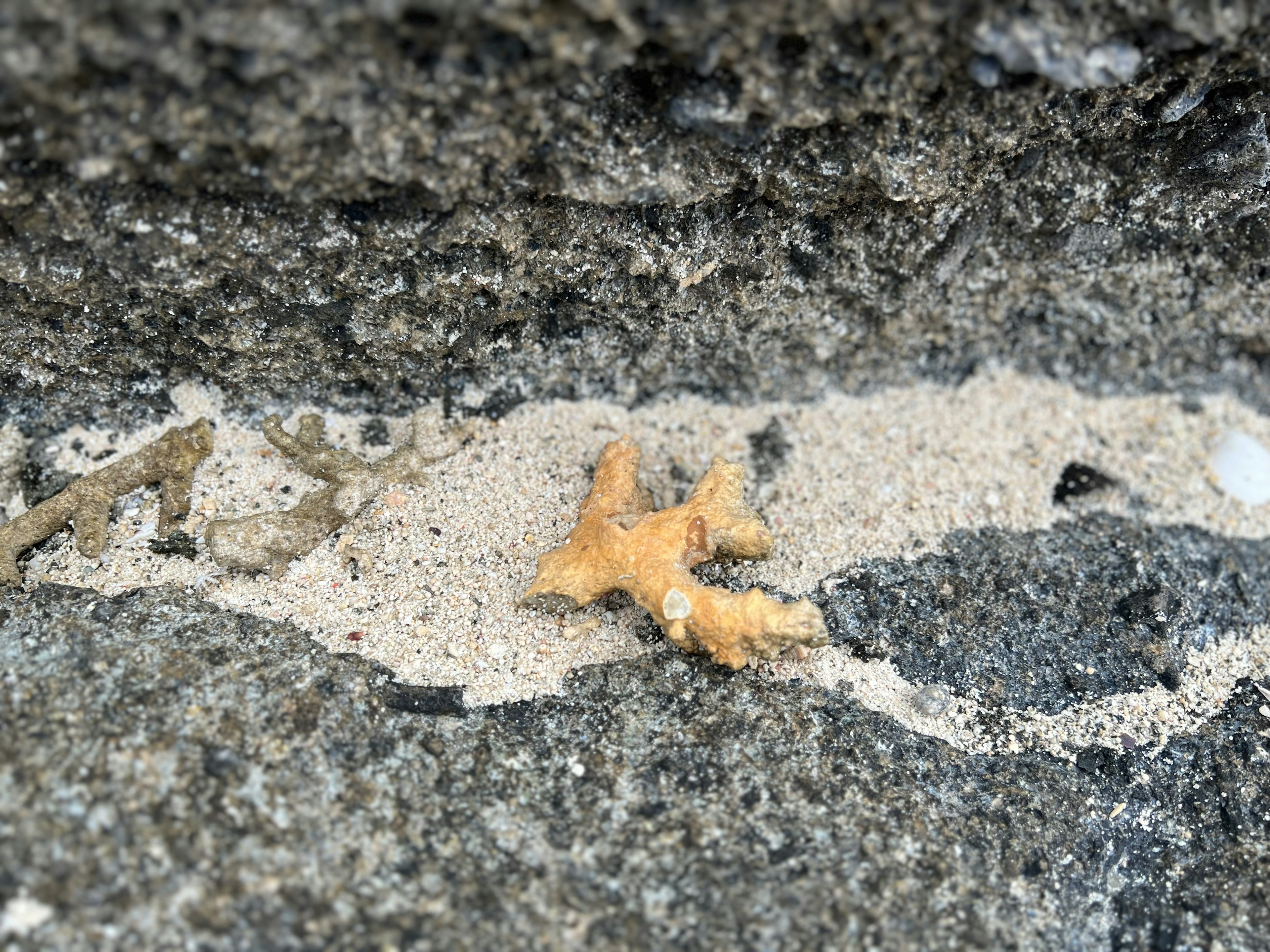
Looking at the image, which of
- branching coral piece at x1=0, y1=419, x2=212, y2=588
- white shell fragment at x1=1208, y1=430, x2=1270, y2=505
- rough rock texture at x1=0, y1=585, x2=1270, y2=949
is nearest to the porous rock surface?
rough rock texture at x1=0, y1=585, x2=1270, y2=949

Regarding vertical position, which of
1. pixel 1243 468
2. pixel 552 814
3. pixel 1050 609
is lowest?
pixel 552 814

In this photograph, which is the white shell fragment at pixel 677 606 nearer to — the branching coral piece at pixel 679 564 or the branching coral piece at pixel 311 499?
the branching coral piece at pixel 679 564

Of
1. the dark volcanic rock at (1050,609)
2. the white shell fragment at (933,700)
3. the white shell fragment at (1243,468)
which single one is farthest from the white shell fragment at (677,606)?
the white shell fragment at (1243,468)

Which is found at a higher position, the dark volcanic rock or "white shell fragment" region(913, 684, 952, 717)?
the dark volcanic rock

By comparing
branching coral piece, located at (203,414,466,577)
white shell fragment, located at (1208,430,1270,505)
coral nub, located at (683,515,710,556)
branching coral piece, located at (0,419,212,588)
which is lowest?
branching coral piece, located at (0,419,212,588)

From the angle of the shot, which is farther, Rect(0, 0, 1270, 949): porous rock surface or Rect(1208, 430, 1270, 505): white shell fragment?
Rect(1208, 430, 1270, 505): white shell fragment

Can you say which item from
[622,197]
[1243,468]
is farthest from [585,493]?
[1243,468]

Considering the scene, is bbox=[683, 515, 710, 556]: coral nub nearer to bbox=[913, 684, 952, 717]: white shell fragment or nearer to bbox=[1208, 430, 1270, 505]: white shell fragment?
bbox=[913, 684, 952, 717]: white shell fragment

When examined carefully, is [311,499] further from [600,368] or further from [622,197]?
[622,197]

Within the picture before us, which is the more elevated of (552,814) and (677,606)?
(677,606)
